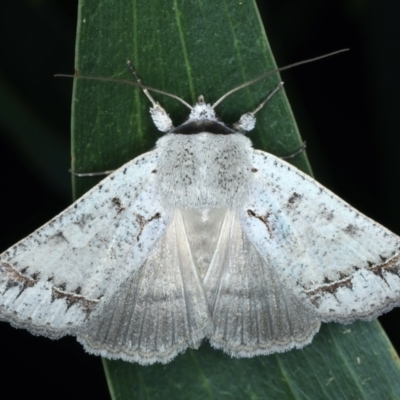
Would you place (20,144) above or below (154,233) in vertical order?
above

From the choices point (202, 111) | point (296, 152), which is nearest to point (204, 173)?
point (202, 111)

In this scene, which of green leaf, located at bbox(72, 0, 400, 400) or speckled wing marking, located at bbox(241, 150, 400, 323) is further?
green leaf, located at bbox(72, 0, 400, 400)

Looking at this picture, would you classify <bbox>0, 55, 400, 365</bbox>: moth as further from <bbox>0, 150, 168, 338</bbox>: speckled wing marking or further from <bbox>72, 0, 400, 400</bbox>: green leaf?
<bbox>72, 0, 400, 400</bbox>: green leaf

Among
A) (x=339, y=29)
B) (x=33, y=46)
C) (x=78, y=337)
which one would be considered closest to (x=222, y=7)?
(x=339, y=29)

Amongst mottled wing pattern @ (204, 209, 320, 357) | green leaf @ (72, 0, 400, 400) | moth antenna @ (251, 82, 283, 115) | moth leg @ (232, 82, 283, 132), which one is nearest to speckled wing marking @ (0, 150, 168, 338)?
green leaf @ (72, 0, 400, 400)

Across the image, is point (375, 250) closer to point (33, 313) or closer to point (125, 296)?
point (125, 296)

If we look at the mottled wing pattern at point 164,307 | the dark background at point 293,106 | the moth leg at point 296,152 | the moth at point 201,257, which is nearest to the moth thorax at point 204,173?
the moth at point 201,257
